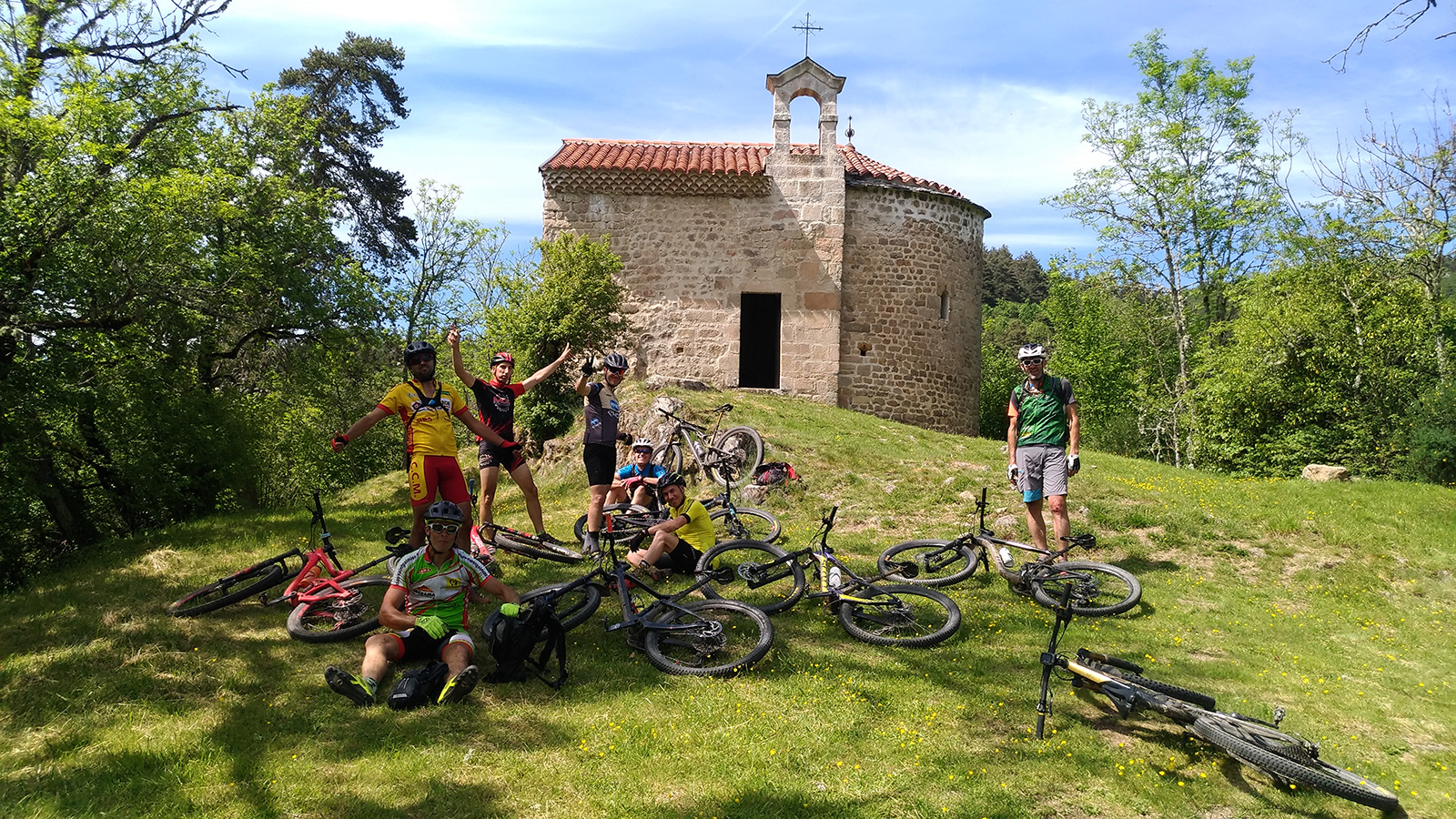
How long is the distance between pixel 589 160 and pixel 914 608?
49.4 feet

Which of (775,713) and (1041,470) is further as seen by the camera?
(1041,470)

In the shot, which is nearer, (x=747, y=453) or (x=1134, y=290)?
(x=747, y=453)

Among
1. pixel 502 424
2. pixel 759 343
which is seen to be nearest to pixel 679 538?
pixel 502 424

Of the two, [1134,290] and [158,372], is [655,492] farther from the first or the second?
[1134,290]

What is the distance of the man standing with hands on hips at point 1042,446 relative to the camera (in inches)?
295

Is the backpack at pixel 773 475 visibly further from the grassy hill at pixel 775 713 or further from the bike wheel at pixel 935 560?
the grassy hill at pixel 775 713

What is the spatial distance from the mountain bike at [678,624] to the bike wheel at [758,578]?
0.74 meters

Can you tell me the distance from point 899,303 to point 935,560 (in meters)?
12.3

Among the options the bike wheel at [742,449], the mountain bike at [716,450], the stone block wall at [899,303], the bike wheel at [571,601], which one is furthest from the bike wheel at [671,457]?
the stone block wall at [899,303]

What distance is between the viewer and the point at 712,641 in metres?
5.79

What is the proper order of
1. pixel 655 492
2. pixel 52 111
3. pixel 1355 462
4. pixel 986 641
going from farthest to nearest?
pixel 1355 462, pixel 52 111, pixel 655 492, pixel 986 641

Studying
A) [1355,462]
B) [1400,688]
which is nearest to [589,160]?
[1400,688]

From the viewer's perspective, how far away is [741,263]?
1867 cm

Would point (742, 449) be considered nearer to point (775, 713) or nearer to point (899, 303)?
point (775, 713)
